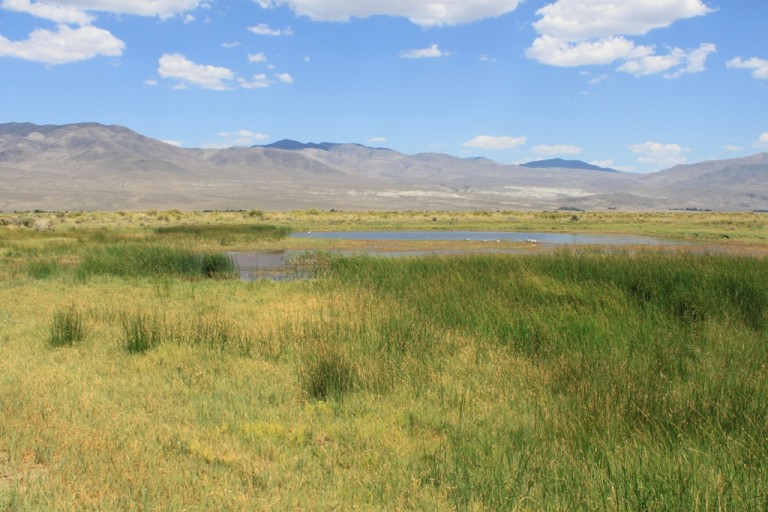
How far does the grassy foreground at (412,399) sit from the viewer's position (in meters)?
5.24

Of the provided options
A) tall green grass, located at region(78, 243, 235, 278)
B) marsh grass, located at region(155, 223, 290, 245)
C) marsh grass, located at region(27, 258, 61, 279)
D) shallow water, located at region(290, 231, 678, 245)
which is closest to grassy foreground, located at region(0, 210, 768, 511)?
marsh grass, located at region(27, 258, 61, 279)

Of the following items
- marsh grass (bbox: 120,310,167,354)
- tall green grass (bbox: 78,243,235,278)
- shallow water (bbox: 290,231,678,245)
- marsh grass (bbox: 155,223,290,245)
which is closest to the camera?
marsh grass (bbox: 120,310,167,354)

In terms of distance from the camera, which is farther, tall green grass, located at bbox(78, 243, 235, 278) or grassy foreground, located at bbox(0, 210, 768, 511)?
tall green grass, located at bbox(78, 243, 235, 278)

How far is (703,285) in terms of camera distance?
13195 mm

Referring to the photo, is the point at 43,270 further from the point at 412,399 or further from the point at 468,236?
the point at 468,236

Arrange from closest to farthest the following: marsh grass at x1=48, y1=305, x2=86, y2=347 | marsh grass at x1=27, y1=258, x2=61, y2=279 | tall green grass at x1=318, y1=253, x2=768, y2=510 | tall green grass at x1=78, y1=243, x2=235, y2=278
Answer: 1. tall green grass at x1=318, y1=253, x2=768, y2=510
2. marsh grass at x1=48, y1=305, x2=86, y2=347
3. marsh grass at x1=27, y1=258, x2=61, y2=279
4. tall green grass at x1=78, y1=243, x2=235, y2=278

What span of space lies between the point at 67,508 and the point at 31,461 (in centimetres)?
129

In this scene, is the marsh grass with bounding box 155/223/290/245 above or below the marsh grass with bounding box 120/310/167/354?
above

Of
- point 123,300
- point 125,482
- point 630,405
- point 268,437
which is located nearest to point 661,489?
point 630,405

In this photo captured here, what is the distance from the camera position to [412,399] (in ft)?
25.5

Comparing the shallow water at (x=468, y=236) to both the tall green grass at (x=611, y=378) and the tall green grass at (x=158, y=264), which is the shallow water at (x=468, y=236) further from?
the tall green grass at (x=611, y=378)

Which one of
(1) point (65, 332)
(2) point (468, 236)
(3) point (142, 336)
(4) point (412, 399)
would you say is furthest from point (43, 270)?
(2) point (468, 236)

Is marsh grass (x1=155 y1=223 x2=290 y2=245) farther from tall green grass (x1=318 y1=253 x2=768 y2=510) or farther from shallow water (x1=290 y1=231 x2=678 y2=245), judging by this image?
tall green grass (x1=318 y1=253 x2=768 y2=510)

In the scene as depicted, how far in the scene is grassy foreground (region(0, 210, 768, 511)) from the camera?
206 inches
